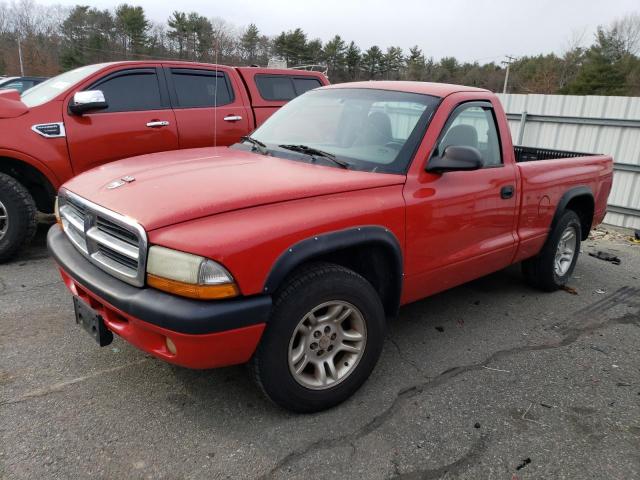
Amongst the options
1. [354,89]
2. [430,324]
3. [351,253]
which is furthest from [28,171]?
[430,324]

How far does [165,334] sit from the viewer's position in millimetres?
2094

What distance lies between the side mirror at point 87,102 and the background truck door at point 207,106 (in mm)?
909

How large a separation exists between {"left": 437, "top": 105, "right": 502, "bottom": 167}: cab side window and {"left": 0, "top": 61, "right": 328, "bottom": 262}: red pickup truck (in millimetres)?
3060

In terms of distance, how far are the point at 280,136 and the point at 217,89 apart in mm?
2720

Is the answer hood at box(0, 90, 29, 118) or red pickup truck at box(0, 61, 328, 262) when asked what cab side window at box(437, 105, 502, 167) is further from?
hood at box(0, 90, 29, 118)

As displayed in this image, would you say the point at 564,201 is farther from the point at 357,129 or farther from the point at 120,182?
the point at 120,182

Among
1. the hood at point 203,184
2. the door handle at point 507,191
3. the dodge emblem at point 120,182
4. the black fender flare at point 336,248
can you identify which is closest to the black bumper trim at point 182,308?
the black fender flare at point 336,248

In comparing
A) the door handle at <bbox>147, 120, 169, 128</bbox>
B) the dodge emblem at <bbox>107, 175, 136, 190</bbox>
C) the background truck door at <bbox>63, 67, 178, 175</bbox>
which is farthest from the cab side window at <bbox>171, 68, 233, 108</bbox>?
the dodge emblem at <bbox>107, 175, 136, 190</bbox>

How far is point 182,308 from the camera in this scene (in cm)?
204

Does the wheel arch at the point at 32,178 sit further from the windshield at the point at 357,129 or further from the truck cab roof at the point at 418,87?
the truck cab roof at the point at 418,87

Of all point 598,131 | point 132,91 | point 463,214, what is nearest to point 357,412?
point 463,214

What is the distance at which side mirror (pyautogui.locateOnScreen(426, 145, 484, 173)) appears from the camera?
9.40ft

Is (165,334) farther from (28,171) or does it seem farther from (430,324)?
(28,171)

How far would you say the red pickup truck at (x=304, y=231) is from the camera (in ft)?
6.93
